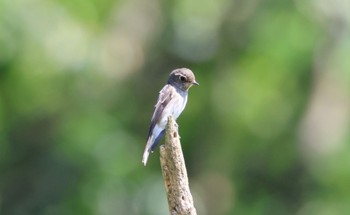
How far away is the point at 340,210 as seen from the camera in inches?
1081

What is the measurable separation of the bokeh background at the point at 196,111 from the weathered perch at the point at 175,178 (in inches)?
688

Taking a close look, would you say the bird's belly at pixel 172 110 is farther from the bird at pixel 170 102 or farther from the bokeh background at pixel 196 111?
the bokeh background at pixel 196 111

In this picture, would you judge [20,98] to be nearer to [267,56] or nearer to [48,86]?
[48,86]

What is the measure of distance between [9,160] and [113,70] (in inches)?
118

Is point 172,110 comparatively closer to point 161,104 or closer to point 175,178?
point 161,104

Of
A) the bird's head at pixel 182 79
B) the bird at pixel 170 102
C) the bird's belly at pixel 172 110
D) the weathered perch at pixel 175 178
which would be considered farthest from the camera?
the bird's head at pixel 182 79

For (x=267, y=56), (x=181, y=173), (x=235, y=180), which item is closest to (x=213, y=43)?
(x=267, y=56)

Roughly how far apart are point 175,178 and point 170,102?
187 cm

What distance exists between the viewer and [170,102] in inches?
374

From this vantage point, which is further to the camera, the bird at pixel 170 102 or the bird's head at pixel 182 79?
the bird's head at pixel 182 79

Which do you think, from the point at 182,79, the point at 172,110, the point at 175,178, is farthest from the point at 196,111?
the point at 175,178

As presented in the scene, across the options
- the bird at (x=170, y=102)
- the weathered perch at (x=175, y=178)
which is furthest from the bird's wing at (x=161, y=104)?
the weathered perch at (x=175, y=178)

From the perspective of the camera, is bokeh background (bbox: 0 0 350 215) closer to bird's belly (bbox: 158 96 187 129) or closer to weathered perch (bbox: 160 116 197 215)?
bird's belly (bbox: 158 96 187 129)

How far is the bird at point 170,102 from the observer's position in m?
9.39
